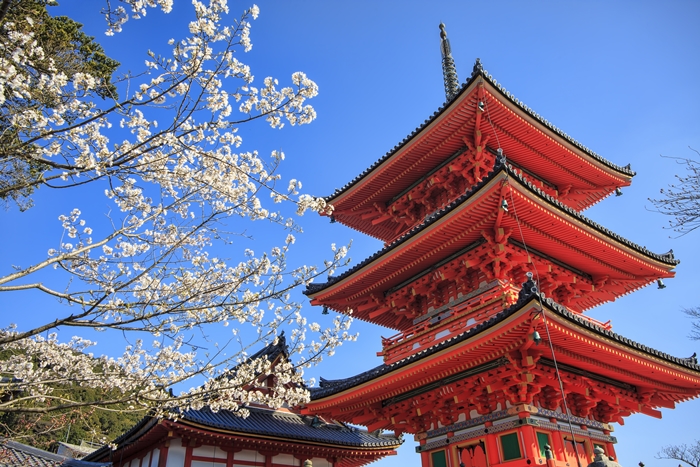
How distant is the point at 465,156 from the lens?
13.3 m

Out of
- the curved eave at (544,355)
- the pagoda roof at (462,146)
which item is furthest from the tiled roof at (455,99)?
the curved eave at (544,355)

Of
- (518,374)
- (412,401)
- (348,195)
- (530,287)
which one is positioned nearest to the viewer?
(530,287)

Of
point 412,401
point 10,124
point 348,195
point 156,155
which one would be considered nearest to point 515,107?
point 348,195

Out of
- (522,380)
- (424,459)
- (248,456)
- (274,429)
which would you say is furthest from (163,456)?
(522,380)

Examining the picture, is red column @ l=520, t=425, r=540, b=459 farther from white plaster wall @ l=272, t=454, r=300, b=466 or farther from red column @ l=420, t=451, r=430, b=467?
white plaster wall @ l=272, t=454, r=300, b=466

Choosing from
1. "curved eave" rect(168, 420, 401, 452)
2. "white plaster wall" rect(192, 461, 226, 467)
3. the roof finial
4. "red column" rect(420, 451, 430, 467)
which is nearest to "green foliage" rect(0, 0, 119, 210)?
"curved eave" rect(168, 420, 401, 452)

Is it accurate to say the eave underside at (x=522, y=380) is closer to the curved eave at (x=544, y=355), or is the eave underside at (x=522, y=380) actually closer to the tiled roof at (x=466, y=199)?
the curved eave at (x=544, y=355)

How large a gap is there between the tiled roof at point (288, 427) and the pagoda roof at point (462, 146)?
7.28 m

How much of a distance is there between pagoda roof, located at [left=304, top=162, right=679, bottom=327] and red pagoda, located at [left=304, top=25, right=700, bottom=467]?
4cm

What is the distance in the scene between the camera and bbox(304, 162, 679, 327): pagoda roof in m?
10.1

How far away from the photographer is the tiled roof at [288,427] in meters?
13.0

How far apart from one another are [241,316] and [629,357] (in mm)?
8218

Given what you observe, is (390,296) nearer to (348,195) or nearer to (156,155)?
(348,195)

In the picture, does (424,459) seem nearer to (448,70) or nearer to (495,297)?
(495,297)
